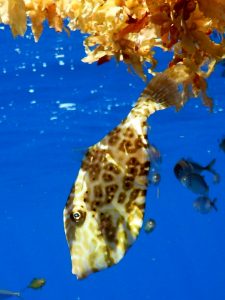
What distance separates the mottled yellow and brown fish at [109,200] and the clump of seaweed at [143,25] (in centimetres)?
64

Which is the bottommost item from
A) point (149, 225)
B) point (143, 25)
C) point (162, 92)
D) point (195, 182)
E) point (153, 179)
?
point (162, 92)

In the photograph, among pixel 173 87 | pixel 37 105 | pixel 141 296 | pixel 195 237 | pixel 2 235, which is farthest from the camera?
pixel 141 296

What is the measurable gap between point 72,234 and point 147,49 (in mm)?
1643

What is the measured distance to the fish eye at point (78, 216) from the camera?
2092 mm

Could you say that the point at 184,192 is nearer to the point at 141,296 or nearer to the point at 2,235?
the point at 2,235

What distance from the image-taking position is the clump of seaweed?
2.76 meters

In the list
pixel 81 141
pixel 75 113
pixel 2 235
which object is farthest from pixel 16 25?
pixel 2 235

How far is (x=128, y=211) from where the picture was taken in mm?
2135

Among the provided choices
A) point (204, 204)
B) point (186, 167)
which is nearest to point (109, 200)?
point (186, 167)

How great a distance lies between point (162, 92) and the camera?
8.30 feet

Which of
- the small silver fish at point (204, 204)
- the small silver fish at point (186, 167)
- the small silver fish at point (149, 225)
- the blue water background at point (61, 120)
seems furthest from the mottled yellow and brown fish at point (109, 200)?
the small silver fish at point (149, 225)

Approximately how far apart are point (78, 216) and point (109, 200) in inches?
6.4

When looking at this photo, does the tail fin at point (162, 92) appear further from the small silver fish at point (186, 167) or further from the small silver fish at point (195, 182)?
the small silver fish at point (195, 182)

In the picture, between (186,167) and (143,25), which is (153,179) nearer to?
(143,25)
